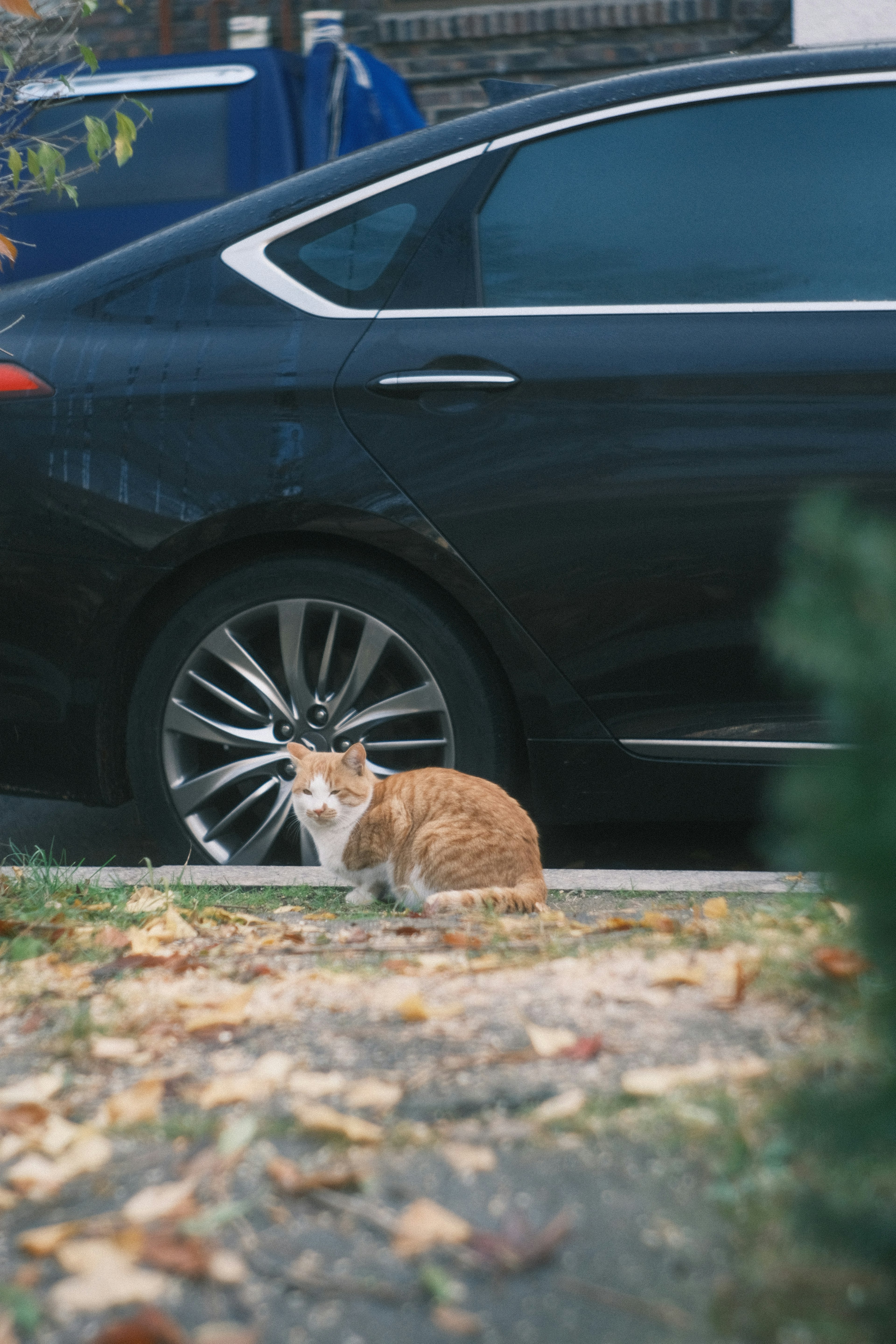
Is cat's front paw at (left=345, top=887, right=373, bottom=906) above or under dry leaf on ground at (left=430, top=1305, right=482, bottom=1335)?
under

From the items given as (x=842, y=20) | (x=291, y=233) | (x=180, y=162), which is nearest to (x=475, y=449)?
(x=291, y=233)

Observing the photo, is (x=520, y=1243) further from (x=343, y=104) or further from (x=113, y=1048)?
(x=343, y=104)

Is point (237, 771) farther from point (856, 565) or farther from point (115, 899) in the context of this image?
point (856, 565)

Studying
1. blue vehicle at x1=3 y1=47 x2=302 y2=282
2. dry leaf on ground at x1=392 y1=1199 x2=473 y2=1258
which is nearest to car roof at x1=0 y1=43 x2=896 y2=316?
dry leaf on ground at x1=392 y1=1199 x2=473 y2=1258

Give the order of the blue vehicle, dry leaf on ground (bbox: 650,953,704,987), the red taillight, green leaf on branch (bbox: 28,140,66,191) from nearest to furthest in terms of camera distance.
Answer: dry leaf on ground (bbox: 650,953,704,987), green leaf on branch (bbox: 28,140,66,191), the red taillight, the blue vehicle

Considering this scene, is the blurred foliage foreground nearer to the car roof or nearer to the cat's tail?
the cat's tail

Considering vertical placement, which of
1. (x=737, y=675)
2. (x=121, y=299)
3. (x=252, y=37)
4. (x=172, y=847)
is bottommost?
(x=172, y=847)

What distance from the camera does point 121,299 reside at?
2906 millimetres

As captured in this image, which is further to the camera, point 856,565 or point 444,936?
point 444,936

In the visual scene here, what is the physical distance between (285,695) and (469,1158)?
68.0 inches

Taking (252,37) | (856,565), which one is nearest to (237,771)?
(856,565)

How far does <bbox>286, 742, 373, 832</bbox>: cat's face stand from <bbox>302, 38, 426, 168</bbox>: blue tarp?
4356 mm

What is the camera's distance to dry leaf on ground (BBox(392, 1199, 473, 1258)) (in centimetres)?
115

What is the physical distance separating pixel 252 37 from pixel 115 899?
7763 mm
